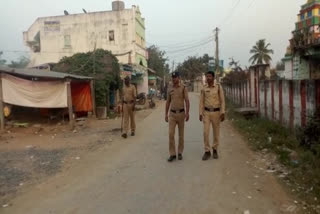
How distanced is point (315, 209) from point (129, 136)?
752 centimetres

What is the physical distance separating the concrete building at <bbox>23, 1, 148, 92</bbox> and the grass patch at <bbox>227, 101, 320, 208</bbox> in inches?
1034

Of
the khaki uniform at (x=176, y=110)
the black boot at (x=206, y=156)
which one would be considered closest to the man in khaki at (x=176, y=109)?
the khaki uniform at (x=176, y=110)

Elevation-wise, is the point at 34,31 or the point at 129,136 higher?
the point at 34,31

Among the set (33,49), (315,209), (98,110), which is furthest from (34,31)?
(315,209)

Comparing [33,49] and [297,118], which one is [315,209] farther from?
[33,49]

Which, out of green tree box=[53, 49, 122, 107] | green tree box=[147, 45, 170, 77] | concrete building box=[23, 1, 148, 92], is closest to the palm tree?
green tree box=[147, 45, 170, 77]

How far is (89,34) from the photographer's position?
35781mm

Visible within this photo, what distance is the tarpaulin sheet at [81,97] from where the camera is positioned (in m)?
17.5

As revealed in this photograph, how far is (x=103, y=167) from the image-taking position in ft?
23.0

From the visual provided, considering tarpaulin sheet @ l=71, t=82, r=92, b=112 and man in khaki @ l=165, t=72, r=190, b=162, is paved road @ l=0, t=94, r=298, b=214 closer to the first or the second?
man in khaki @ l=165, t=72, r=190, b=162

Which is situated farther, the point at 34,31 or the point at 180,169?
the point at 34,31

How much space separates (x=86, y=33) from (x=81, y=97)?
2026 cm

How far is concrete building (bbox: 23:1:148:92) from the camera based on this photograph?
35.4 m

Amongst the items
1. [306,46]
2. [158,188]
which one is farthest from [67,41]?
[158,188]
